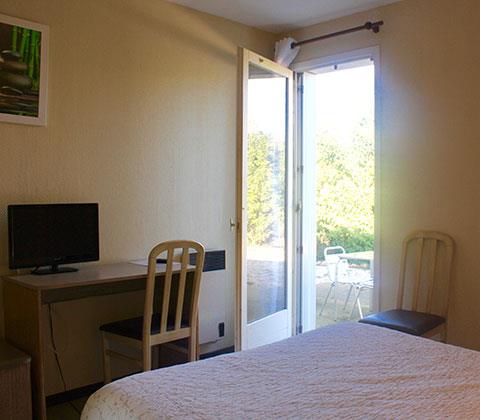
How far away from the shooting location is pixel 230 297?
3799 millimetres

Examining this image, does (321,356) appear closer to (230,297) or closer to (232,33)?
(230,297)

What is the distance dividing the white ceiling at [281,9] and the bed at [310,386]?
2.44m

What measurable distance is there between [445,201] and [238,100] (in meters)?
1.50

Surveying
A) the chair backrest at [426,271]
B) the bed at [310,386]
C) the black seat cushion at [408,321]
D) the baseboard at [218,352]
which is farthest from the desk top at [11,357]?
the chair backrest at [426,271]

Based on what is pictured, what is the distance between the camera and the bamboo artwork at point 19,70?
2.62 metres

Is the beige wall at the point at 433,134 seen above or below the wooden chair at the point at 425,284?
above

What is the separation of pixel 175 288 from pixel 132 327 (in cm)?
44

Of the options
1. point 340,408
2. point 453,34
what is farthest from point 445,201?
point 340,408

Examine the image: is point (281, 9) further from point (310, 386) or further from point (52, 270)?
point (310, 386)

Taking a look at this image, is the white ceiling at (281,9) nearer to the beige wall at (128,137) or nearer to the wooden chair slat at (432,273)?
the beige wall at (128,137)

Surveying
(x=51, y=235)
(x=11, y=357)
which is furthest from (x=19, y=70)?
(x=11, y=357)

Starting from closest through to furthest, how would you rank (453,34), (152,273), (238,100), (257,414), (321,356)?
(257,414)
(321,356)
(152,273)
(453,34)
(238,100)

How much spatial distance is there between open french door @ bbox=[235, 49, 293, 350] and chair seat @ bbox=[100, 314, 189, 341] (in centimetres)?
67

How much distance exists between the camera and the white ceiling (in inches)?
133
